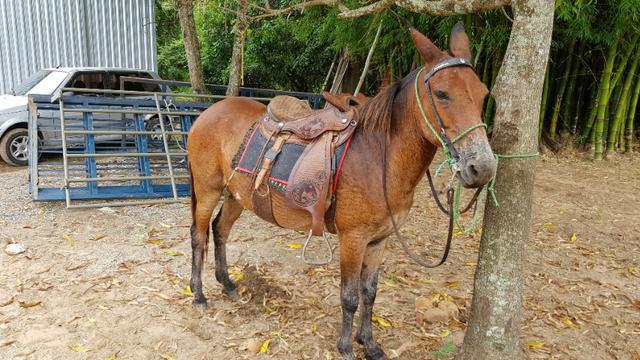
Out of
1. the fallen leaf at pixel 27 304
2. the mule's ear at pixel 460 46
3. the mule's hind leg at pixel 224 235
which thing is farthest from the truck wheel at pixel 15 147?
the mule's ear at pixel 460 46

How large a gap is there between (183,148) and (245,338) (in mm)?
4148

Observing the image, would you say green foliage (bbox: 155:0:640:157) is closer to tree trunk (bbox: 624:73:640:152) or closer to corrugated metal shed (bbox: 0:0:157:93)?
tree trunk (bbox: 624:73:640:152)

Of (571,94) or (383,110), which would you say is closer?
(383,110)

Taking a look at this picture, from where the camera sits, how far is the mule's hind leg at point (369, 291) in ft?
8.95

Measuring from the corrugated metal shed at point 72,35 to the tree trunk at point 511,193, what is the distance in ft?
35.7

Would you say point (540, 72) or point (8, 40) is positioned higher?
point (8, 40)

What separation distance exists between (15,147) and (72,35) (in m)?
4.34

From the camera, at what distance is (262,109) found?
339cm

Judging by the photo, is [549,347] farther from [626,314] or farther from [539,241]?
[539,241]

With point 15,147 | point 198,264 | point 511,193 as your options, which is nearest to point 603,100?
point 511,193

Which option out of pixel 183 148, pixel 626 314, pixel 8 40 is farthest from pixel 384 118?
pixel 8 40

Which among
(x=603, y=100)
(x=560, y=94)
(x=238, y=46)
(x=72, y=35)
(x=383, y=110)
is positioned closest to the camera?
(x=383, y=110)

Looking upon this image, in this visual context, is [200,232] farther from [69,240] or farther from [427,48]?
[427,48]

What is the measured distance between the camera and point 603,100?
7332mm
